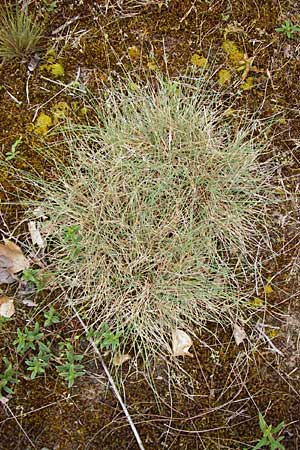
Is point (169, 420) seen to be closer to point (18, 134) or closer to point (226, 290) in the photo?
point (226, 290)

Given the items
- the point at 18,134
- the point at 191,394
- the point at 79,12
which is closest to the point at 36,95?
the point at 18,134

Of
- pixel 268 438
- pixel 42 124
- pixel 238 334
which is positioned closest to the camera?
pixel 268 438

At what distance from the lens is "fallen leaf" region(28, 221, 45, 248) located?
6.26 ft

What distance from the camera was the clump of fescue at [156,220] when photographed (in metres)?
1.87

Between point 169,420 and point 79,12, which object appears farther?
point 79,12

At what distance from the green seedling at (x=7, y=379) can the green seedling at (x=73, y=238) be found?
39 centimetres

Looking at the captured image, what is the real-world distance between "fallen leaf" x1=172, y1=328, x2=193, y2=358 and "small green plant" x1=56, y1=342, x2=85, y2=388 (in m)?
0.30

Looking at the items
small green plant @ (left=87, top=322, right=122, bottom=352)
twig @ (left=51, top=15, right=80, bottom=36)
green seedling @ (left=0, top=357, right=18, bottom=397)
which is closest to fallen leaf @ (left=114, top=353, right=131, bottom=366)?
small green plant @ (left=87, top=322, right=122, bottom=352)

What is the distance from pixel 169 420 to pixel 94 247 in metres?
0.59

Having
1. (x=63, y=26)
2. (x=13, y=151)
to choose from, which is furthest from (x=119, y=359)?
(x=63, y=26)

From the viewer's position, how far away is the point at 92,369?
6.07 feet

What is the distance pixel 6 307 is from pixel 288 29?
4.37 ft

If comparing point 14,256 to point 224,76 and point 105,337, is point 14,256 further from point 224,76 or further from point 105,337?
point 224,76

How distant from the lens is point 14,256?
1892 mm
